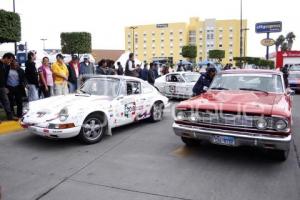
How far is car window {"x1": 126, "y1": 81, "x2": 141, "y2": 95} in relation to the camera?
7742mm

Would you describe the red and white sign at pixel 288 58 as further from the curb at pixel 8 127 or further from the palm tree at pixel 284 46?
the palm tree at pixel 284 46

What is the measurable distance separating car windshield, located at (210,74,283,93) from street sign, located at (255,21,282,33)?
20.0m

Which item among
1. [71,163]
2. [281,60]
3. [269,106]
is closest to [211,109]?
[269,106]

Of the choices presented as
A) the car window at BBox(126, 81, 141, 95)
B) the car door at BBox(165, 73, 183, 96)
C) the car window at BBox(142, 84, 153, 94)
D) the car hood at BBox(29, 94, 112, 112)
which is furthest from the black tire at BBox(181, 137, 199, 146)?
the car door at BBox(165, 73, 183, 96)

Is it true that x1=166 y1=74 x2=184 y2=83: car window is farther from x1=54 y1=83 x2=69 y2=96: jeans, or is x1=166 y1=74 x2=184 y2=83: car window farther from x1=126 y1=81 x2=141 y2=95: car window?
x1=126 y1=81 x2=141 y2=95: car window

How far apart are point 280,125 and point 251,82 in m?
1.86

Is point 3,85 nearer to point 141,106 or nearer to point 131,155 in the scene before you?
→ point 141,106

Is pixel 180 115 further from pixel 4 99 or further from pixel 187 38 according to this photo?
pixel 187 38

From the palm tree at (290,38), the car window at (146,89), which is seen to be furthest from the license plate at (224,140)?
the palm tree at (290,38)

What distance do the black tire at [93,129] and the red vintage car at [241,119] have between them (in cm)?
177

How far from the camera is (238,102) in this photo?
5.29 meters

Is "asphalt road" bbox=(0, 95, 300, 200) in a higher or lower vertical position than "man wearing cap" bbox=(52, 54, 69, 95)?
lower

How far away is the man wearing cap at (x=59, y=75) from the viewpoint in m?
9.51

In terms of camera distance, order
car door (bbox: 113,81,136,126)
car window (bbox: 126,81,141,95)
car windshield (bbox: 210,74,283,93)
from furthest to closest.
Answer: car window (bbox: 126,81,141,95) → car door (bbox: 113,81,136,126) → car windshield (bbox: 210,74,283,93)
